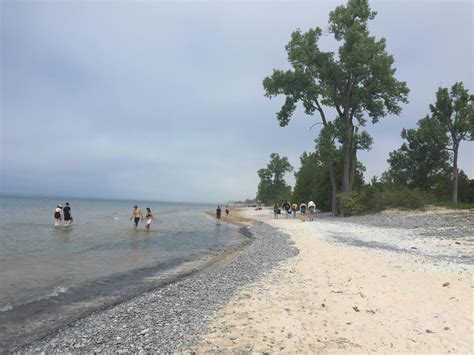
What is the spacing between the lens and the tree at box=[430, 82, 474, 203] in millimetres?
37500

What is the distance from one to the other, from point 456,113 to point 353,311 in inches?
1600

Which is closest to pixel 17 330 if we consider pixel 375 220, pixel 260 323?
pixel 260 323

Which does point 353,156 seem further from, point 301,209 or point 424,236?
point 424,236

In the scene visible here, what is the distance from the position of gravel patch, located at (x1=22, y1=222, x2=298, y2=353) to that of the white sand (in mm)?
420

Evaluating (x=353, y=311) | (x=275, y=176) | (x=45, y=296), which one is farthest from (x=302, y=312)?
(x=275, y=176)

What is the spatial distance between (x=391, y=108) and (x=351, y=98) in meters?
4.46

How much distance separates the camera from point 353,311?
22.7ft

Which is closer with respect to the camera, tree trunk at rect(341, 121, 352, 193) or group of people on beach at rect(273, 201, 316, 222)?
group of people on beach at rect(273, 201, 316, 222)

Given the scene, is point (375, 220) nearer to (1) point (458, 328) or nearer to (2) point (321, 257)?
(2) point (321, 257)

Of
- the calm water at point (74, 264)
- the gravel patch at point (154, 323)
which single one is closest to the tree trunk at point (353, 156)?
the calm water at point (74, 264)

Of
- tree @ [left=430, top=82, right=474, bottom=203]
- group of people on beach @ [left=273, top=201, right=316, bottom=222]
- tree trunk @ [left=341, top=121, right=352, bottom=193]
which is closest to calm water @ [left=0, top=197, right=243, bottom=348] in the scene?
group of people on beach @ [left=273, top=201, right=316, bottom=222]

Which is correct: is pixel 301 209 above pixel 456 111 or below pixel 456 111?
below

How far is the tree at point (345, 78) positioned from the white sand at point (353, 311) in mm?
24355

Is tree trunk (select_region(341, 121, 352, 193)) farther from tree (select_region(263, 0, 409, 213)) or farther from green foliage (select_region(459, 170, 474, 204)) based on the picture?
green foliage (select_region(459, 170, 474, 204))
